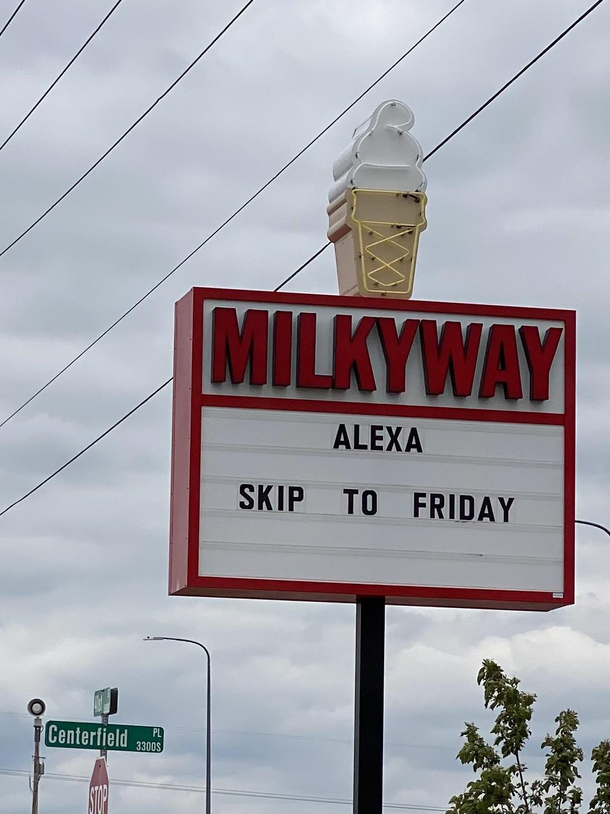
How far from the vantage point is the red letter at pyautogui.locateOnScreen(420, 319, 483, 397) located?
14.9 meters

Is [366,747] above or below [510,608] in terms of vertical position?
below

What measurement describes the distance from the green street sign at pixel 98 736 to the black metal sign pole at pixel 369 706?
23.1ft

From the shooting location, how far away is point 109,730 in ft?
68.7

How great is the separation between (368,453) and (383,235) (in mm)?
2111

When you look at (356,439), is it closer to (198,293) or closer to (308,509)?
(308,509)

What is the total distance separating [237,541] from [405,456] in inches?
64.3

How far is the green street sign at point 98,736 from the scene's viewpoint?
20969mm

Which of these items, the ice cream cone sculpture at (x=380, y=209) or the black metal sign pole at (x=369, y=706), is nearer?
the black metal sign pole at (x=369, y=706)

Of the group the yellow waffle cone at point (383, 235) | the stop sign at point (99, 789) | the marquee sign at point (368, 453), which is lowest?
the stop sign at point (99, 789)

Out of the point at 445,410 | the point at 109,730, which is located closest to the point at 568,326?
the point at 445,410

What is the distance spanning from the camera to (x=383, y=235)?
1550 cm

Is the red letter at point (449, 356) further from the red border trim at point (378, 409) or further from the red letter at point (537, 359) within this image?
the red letter at point (537, 359)

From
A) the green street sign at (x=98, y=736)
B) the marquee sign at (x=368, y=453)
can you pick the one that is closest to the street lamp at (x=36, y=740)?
the green street sign at (x=98, y=736)

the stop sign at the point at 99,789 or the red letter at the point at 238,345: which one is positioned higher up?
the red letter at the point at 238,345
